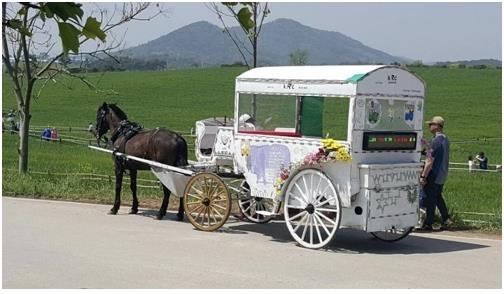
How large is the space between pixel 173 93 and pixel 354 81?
59108 mm

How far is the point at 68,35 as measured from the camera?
250 centimetres

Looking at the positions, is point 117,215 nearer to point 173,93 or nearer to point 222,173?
point 222,173

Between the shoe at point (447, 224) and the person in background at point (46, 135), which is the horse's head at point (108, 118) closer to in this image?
the shoe at point (447, 224)

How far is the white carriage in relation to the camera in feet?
31.8

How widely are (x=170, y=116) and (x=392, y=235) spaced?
42.7m

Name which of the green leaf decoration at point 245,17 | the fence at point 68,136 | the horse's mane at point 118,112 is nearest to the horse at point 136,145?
the horse's mane at point 118,112

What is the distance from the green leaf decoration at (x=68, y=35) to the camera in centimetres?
249

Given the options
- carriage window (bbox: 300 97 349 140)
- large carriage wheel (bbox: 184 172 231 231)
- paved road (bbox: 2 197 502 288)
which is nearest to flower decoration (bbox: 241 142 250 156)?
large carriage wheel (bbox: 184 172 231 231)

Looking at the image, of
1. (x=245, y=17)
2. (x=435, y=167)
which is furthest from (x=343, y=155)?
(x=245, y=17)

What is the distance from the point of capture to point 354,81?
9.57m

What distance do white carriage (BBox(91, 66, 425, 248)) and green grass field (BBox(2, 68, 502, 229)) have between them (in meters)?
2.77

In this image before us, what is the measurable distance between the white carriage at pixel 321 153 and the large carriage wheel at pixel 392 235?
0.02m

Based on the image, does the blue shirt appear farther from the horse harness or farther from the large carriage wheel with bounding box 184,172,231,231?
the horse harness

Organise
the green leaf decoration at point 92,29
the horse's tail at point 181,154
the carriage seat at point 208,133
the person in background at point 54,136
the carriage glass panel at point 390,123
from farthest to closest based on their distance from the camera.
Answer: the person in background at point 54,136
the carriage seat at point 208,133
the horse's tail at point 181,154
the carriage glass panel at point 390,123
the green leaf decoration at point 92,29
